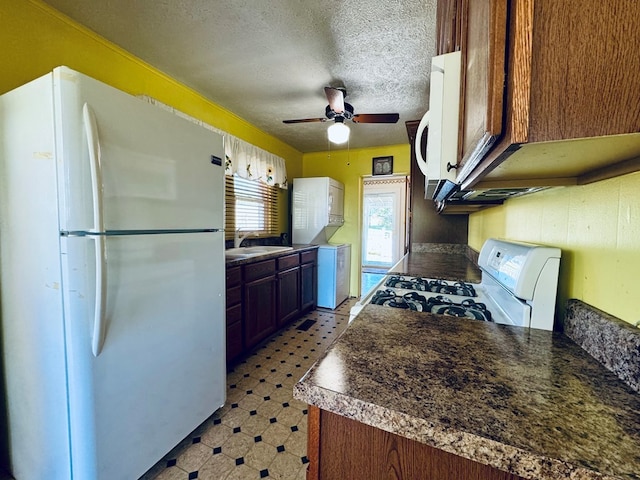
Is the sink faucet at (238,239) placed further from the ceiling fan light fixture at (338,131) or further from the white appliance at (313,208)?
the ceiling fan light fixture at (338,131)

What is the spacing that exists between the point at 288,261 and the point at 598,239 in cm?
259

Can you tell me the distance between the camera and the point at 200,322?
4.89ft

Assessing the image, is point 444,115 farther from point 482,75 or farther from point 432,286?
point 432,286

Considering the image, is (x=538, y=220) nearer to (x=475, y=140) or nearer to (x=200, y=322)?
(x=475, y=140)

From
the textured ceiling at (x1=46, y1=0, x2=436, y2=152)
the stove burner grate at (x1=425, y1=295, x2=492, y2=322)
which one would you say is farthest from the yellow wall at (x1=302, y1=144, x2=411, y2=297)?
the stove burner grate at (x1=425, y1=295, x2=492, y2=322)

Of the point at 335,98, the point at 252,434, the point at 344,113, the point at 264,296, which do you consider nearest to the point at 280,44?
the point at 335,98

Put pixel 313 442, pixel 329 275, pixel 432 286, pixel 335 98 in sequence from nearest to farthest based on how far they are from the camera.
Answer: pixel 313 442
pixel 432 286
pixel 335 98
pixel 329 275

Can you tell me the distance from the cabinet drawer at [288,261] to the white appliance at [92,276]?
4.99 ft

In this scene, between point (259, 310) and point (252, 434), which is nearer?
point (252, 434)

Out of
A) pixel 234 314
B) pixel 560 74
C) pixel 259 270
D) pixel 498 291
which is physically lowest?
pixel 234 314

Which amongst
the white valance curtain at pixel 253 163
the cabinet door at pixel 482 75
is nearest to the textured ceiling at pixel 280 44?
the white valance curtain at pixel 253 163

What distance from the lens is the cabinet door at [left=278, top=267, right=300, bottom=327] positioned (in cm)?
291

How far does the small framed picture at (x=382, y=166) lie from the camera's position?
401cm

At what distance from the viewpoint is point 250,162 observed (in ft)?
9.96
